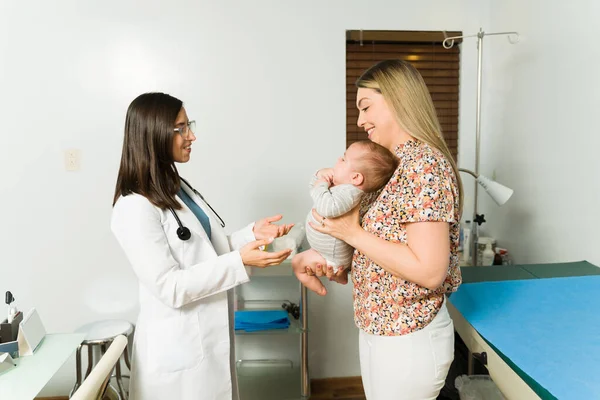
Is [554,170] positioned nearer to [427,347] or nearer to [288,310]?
[427,347]

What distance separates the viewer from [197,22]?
2.36m

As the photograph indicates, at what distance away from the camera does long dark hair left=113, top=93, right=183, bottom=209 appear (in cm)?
138

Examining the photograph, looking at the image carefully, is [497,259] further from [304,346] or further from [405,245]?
[405,245]

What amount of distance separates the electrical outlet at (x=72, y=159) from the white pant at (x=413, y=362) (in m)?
1.87

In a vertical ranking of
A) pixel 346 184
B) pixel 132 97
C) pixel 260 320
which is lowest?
pixel 260 320

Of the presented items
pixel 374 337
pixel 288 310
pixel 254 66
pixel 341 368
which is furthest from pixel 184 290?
pixel 341 368

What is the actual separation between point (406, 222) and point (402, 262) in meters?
0.09

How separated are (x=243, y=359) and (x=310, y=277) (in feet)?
4.50

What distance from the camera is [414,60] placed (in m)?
2.55

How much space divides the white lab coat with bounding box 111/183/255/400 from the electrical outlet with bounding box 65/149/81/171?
1179 millimetres

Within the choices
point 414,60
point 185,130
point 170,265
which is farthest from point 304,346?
point 414,60

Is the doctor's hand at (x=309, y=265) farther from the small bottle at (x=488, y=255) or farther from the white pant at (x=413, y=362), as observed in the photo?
the small bottle at (x=488, y=255)

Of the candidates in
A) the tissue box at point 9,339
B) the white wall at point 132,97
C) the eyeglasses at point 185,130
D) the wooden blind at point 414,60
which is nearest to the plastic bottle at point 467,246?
the wooden blind at point 414,60

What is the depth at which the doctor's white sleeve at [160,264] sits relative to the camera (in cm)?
131
